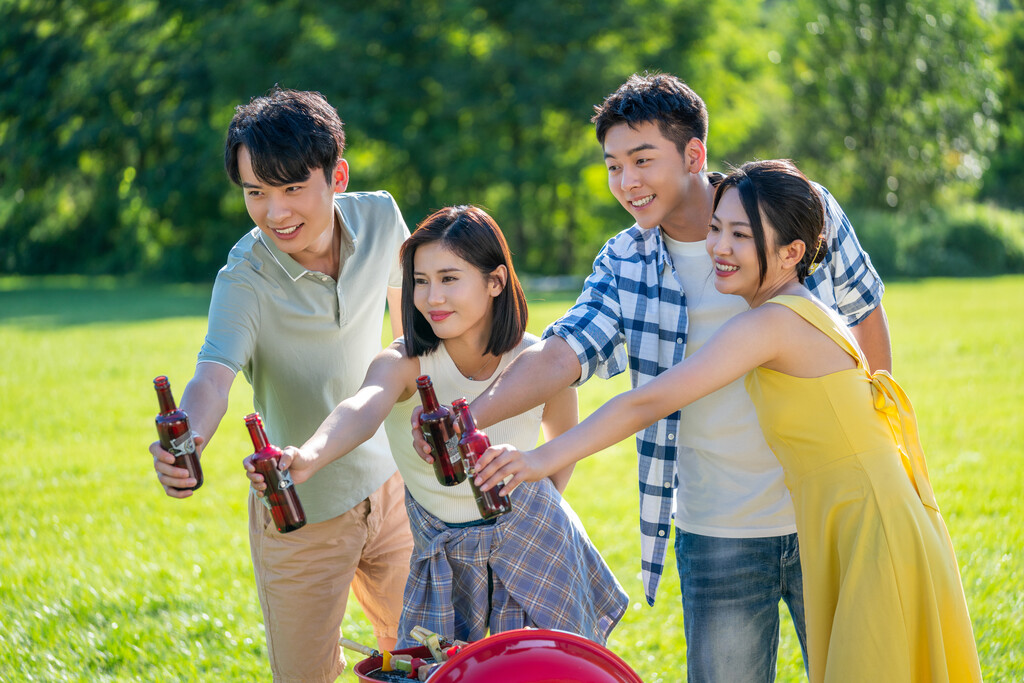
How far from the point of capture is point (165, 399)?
2.78 meters

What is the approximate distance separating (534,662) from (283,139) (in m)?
2.11

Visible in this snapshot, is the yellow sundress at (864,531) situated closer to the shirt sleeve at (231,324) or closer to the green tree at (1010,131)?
the shirt sleeve at (231,324)

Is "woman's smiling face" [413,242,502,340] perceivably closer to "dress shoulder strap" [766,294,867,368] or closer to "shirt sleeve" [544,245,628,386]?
"shirt sleeve" [544,245,628,386]

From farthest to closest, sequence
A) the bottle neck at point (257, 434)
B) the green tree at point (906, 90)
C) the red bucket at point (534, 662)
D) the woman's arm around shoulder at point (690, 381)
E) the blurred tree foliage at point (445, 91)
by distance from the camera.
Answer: the green tree at point (906, 90)
the blurred tree foliage at point (445, 91)
the woman's arm around shoulder at point (690, 381)
the bottle neck at point (257, 434)
the red bucket at point (534, 662)

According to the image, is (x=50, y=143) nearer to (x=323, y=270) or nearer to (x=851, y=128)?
(x=851, y=128)

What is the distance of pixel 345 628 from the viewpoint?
5750mm

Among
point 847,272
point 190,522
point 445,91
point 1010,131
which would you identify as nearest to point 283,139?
point 847,272

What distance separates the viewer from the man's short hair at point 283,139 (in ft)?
11.7

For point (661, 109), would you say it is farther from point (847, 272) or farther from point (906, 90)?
point (906, 90)

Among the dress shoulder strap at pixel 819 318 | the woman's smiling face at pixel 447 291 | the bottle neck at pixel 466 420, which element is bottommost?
the bottle neck at pixel 466 420

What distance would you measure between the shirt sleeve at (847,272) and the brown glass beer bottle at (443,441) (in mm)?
1549

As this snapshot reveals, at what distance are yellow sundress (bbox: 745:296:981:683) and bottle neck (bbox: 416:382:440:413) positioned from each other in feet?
3.40

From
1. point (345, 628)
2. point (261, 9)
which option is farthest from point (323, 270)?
point (261, 9)

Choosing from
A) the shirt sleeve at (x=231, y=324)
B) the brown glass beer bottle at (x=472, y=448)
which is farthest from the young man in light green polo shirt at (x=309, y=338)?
the brown glass beer bottle at (x=472, y=448)
